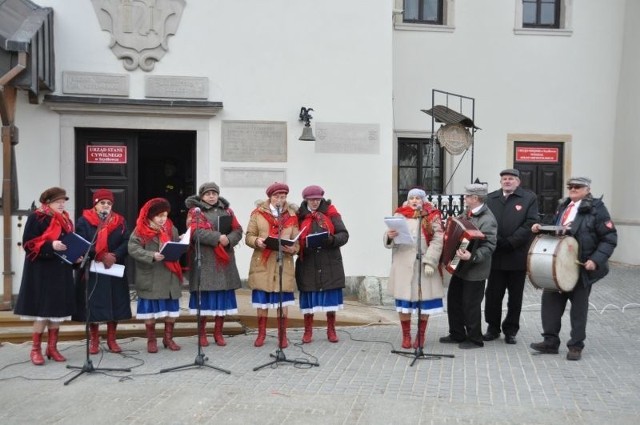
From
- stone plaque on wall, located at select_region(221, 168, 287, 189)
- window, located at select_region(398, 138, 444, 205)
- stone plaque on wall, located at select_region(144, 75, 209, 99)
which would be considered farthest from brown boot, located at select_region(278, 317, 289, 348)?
window, located at select_region(398, 138, 444, 205)

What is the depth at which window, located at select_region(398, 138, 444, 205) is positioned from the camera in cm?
1396

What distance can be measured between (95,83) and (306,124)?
293 cm

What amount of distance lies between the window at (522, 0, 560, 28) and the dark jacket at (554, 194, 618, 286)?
28.2 feet

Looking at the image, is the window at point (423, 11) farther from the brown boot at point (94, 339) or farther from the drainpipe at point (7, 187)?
the brown boot at point (94, 339)

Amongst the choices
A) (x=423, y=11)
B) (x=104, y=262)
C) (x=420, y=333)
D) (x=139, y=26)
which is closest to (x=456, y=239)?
(x=420, y=333)

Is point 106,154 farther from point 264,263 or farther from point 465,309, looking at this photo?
point 465,309

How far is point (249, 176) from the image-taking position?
385 inches

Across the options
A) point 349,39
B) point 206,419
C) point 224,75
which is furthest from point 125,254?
point 349,39

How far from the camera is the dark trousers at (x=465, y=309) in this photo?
726cm

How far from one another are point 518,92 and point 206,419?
10.9 metres

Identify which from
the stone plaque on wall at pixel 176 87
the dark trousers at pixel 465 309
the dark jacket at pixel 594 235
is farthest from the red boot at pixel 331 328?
the stone plaque on wall at pixel 176 87

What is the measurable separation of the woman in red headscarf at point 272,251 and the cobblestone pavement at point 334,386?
0.57 meters

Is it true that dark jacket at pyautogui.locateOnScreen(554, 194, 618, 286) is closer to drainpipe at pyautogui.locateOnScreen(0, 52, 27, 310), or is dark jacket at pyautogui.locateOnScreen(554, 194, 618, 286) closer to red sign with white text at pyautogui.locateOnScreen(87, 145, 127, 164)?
red sign with white text at pyautogui.locateOnScreen(87, 145, 127, 164)

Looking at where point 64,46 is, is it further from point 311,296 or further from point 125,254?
point 311,296
